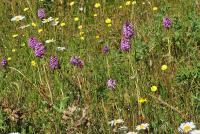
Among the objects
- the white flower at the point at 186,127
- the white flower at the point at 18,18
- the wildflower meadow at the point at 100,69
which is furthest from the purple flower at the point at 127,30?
the white flower at the point at 18,18

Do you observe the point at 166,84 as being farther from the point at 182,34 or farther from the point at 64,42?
the point at 64,42

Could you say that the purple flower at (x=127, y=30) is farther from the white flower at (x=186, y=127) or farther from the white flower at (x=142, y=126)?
the white flower at (x=186, y=127)

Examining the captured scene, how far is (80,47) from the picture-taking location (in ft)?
15.4

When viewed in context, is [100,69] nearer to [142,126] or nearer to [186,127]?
[142,126]

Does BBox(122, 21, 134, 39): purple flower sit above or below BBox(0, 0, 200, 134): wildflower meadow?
above

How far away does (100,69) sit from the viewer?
4.05 meters

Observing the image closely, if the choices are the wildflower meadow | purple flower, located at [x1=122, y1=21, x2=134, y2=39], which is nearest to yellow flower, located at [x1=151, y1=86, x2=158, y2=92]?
the wildflower meadow

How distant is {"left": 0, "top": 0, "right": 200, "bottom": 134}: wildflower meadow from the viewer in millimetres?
3090

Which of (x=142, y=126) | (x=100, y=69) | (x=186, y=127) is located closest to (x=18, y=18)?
(x=100, y=69)

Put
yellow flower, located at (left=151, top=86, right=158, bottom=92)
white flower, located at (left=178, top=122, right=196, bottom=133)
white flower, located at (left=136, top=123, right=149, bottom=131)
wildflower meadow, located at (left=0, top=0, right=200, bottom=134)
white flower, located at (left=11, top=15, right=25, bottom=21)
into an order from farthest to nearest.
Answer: white flower, located at (left=11, top=15, right=25, bottom=21), yellow flower, located at (left=151, top=86, right=158, bottom=92), wildflower meadow, located at (left=0, top=0, right=200, bottom=134), white flower, located at (left=136, top=123, right=149, bottom=131), white flower, located at (left=178, top=122, right=196, bottom=133)

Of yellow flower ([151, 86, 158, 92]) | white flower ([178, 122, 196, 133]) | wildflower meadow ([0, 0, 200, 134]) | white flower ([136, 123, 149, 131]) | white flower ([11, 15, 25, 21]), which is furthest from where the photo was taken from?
white flower ([11, 15, 25, 21])

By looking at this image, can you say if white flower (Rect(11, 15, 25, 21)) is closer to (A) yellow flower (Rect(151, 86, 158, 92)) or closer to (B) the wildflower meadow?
(B) the wildflower meadow

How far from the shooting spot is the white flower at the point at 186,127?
2.69m

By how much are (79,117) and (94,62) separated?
151 centimetres
